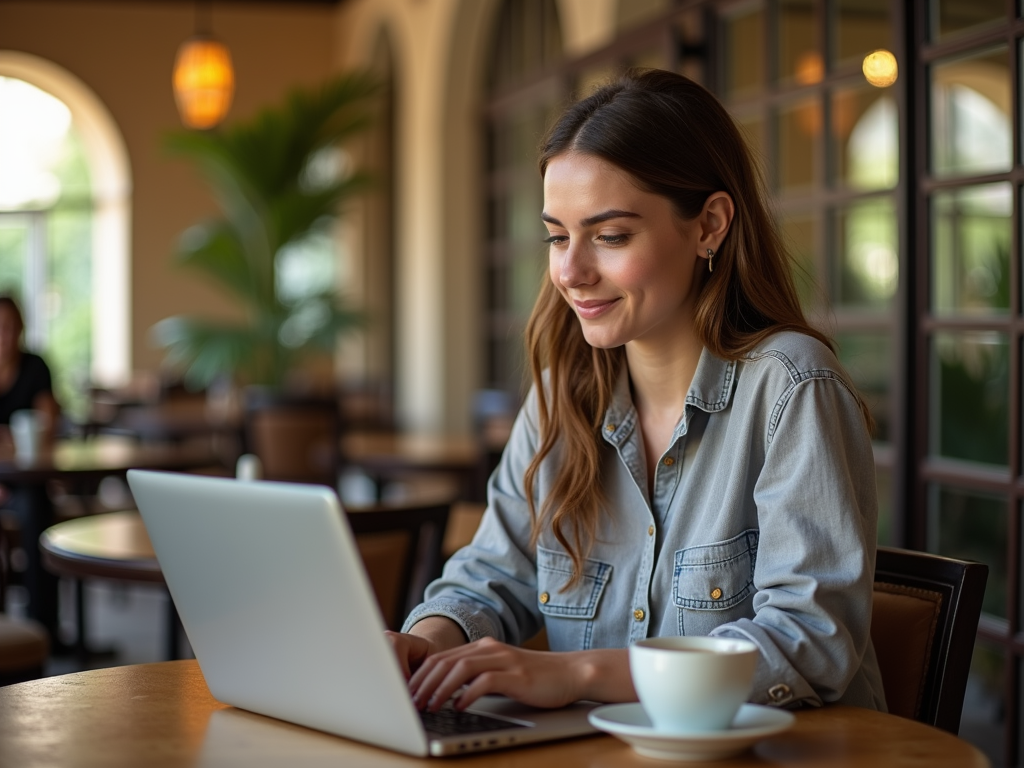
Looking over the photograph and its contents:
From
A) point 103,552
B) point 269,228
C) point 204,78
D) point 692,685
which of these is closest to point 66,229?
point 269,228

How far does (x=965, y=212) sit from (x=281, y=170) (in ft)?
16.3

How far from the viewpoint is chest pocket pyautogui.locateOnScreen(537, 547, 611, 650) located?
1478 mm

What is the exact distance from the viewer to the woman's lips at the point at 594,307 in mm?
1419

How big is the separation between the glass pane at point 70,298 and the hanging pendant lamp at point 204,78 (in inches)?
139

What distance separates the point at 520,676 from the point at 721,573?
32 centimetres

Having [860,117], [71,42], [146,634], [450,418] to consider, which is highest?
[71,42]

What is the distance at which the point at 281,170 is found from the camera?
7375 millimetres

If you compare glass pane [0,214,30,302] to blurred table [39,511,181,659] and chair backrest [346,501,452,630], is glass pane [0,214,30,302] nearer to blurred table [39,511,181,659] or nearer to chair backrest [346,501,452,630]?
blurred table [39,511,181,659]

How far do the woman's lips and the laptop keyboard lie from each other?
19.3 inches

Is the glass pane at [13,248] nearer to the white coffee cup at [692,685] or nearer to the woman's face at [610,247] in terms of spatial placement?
the woman's face at [610,247]

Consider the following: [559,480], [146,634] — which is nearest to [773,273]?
[559,480]

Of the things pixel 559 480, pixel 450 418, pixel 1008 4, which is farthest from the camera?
pixel 450 418

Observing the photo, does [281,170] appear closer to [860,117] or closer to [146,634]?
[146,634]

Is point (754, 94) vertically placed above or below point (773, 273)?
above
